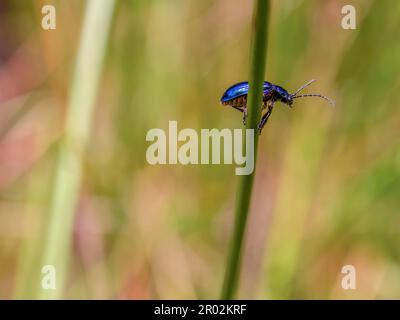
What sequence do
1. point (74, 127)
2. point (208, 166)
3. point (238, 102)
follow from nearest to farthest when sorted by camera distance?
point (238, 102) → point (74, 127) → point (208, 166)

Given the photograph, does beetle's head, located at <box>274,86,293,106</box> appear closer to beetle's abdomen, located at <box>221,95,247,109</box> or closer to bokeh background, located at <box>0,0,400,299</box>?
beetle's abdomen, located at <box>221,95,247,109</box>

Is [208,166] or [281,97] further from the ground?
[281,97]

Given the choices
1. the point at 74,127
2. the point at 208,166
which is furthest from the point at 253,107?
the point at 208,166

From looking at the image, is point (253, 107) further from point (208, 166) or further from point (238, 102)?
point (208, 166)

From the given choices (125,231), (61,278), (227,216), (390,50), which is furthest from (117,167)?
(390,50)

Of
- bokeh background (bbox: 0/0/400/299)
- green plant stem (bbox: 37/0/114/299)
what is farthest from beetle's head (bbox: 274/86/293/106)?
bokeh background (bbox: 0/0/400/299)

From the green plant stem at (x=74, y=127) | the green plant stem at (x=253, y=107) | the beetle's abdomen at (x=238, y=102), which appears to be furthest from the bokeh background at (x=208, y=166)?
the green plant stem at (x=253, y=107)
